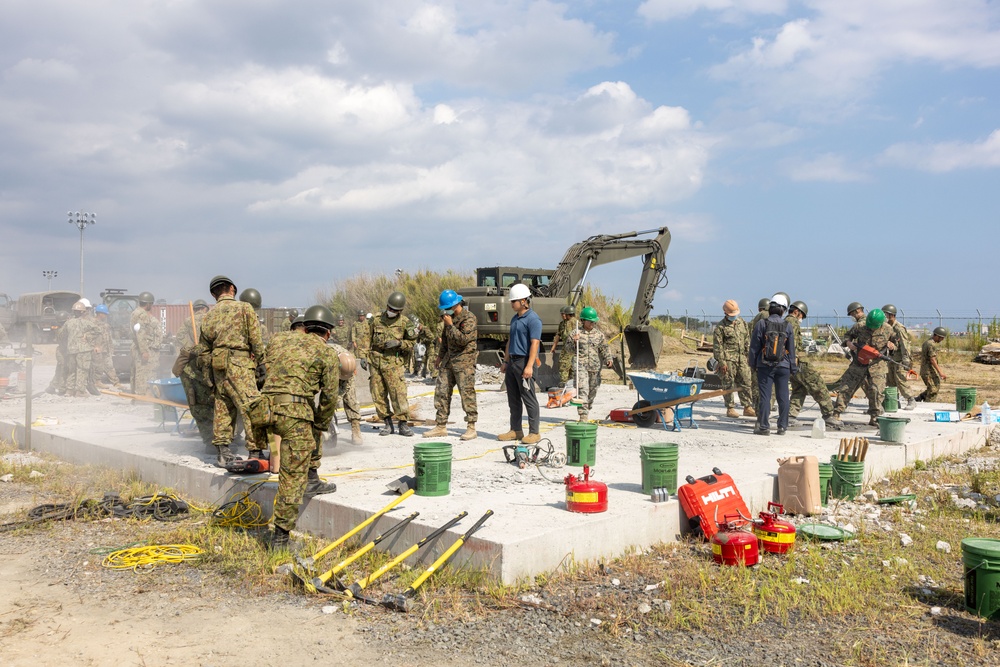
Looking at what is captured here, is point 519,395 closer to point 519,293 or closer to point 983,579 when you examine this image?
point 519,293

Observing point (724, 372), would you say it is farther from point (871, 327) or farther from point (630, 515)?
point (630, 515)

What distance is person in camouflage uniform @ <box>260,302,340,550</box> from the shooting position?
5.68 meters

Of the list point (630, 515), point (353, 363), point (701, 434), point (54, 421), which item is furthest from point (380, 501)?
point (54, 421)

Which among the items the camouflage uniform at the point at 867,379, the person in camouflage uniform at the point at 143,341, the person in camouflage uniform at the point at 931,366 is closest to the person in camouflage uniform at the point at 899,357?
the camouflage uniform at the point at 867,379

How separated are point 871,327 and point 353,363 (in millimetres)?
7898

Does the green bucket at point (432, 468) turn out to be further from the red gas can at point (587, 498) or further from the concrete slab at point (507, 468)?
the red gas can at point (587, 498)

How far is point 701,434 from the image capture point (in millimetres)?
10141

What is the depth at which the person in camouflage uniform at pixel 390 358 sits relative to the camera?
388 inches

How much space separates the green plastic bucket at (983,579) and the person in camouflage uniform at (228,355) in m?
5.92

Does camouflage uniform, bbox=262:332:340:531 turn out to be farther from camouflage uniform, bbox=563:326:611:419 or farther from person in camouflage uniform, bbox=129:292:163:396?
person in camouflage uniform, bbox=129:292:163:396

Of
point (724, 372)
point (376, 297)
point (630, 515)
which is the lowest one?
point (630, 515)

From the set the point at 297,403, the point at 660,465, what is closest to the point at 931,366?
the point at 660,465

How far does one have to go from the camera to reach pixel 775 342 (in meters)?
9.56

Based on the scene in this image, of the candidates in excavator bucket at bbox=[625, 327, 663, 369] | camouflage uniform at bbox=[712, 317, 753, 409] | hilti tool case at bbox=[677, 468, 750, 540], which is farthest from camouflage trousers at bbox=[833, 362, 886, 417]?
excavator bucket at bbox=[625, 327, 663, 369]
